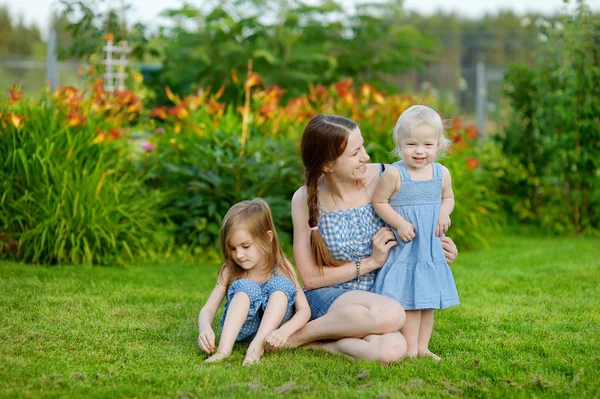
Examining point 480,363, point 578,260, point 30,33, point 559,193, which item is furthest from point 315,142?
point 30,33

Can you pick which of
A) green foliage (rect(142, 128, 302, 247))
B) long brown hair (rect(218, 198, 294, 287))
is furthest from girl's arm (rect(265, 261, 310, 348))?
green foliage (rect(142, 128, 302, 247))

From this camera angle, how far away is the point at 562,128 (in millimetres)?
7348

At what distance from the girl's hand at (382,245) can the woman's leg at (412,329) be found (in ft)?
0.83

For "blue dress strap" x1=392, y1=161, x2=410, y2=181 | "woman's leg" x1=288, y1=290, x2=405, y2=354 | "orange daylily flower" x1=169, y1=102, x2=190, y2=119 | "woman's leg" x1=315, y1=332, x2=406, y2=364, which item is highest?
"orange daylily flower" x1=169, y1=102, x2=190, y2=119

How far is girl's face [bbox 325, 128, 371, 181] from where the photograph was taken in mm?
3432

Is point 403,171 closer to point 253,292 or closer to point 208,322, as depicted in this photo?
point 253,292

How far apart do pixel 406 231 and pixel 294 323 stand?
24.9 inches

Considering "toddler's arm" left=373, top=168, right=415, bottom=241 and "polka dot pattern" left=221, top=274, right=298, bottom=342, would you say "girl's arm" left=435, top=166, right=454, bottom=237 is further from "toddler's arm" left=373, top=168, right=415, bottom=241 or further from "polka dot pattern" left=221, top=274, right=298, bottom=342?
"polka dot pattern" left=221, top=274, right=298, bottom=342

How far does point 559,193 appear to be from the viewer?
759cm

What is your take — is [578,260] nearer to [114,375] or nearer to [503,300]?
[503,300]

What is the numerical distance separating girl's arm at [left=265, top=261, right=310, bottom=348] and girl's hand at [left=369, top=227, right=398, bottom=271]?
361 mm

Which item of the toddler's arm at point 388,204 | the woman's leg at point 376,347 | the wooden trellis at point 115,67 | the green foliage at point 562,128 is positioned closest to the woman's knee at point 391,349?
the woman's leg at point 376,347

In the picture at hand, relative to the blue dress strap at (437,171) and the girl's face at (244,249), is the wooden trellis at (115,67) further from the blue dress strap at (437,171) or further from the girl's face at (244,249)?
the blue dress strap at (437,171)

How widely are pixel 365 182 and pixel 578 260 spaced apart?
308cm
